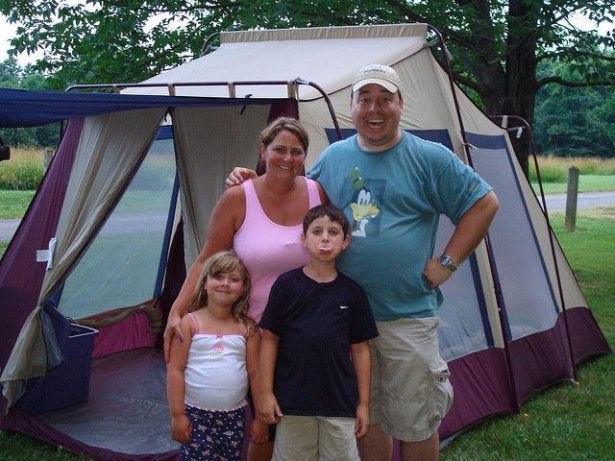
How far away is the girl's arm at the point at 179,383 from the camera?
2834mm

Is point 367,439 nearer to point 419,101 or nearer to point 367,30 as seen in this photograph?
point 419,101

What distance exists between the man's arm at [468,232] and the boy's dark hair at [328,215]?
1.09 feet

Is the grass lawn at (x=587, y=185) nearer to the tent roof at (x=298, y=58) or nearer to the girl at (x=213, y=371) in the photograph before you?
the tent roof at (x=298, y=58)

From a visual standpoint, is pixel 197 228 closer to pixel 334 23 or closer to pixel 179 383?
pixel 179 383

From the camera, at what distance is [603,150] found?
37281 mm

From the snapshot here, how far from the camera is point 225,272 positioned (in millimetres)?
2793

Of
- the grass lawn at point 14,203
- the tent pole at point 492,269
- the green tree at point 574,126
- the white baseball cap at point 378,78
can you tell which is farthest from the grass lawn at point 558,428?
the green tree at point 574,126

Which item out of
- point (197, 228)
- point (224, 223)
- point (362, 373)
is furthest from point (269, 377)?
point (197, 228)

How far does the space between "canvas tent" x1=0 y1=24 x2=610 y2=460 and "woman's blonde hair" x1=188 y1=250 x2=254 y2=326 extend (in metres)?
1.09

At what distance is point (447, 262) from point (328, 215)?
0.45 metres

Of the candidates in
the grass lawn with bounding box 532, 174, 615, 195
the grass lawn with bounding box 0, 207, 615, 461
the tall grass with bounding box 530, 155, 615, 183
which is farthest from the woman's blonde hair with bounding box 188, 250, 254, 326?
the tall grass with bounding box 530, 155, 615, 183

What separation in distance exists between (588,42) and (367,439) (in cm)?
611

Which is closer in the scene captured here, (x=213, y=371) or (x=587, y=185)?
(x=213, y=371)

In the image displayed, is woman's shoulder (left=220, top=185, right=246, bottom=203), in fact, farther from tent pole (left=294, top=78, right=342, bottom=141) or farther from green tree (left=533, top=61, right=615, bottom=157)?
green tree (left=533, top=61, right=615, bottom=157)
